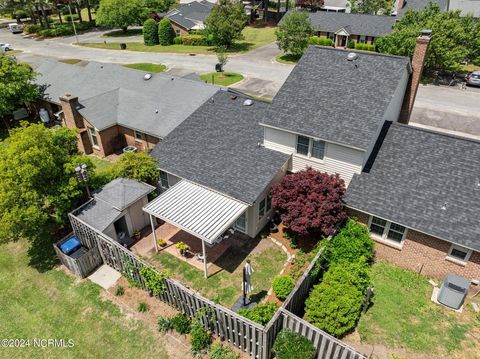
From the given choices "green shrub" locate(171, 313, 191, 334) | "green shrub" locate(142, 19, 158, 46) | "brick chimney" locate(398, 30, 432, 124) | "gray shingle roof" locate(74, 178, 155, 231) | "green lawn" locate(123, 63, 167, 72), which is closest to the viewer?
"green shrub" locate(171, 313, 191, 334)

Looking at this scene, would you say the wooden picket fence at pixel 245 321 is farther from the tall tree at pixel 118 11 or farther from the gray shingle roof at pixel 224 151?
the tall tree at pixel 118 11

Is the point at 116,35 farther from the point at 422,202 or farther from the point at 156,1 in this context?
the point at 422,202

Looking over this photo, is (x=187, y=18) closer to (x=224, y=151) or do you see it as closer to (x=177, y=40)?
(x=177, y=40)

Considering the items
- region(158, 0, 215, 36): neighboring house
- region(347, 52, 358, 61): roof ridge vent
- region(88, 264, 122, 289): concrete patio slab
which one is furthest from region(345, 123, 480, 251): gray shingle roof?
region(158, 0, 215, 36): neighboring house

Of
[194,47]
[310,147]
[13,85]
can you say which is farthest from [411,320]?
[194,47]

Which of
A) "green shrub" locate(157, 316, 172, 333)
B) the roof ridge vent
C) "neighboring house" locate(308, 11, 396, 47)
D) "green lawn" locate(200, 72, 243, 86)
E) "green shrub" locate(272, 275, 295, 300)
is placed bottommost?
"green shrub" locate(157, 316, 172, 333)

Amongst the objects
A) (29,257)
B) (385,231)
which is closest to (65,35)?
(29,257)

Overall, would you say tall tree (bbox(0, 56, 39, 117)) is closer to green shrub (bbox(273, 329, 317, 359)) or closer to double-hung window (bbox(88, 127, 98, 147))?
double-hung window (bbox(88, 127, 98, 147))
